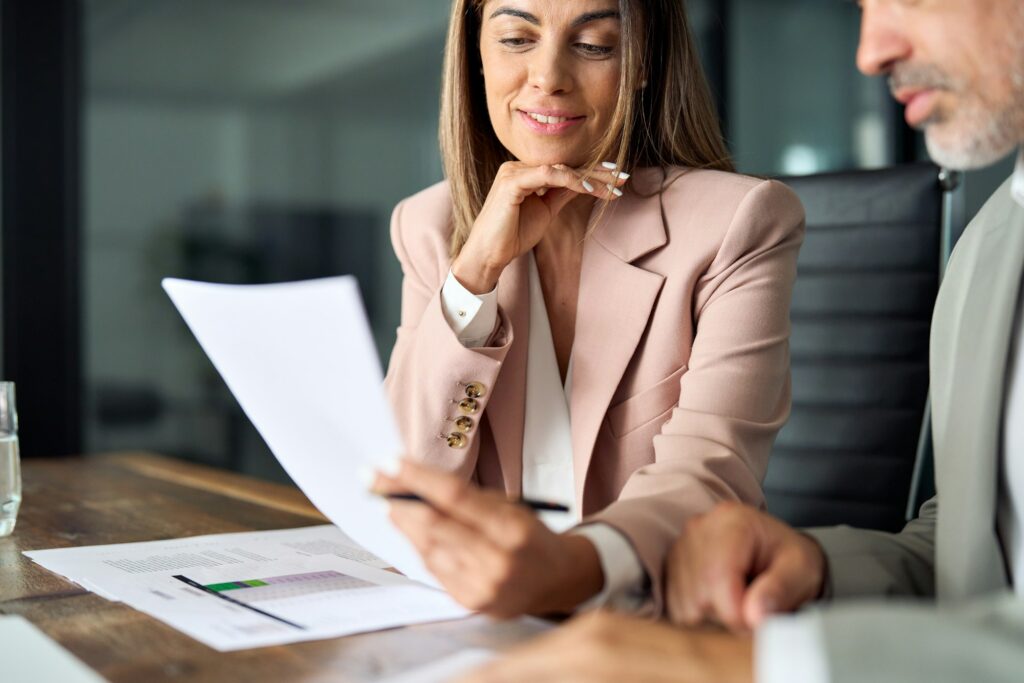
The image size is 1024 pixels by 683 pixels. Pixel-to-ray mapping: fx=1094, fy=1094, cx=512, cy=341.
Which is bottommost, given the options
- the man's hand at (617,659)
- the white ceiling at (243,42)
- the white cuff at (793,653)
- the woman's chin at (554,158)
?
the man's hand at (617,659)

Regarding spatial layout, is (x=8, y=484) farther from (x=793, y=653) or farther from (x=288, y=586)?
(x=793, y=653)

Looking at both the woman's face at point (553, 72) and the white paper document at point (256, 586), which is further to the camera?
the woman's face at point (553, 72)

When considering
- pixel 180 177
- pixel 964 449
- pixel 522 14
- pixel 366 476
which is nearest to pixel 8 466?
pixel 366 476

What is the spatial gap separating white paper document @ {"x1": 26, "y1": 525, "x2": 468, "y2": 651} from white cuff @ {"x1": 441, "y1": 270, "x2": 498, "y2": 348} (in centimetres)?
32

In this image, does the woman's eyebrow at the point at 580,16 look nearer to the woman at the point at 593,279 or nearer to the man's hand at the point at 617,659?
the woman at the point at 593,279

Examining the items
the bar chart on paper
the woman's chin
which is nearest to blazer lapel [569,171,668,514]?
the woman's chin

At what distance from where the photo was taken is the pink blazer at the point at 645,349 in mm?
1372

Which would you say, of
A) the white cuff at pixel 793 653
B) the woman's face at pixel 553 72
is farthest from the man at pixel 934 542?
the woman's face at pixel 553 72

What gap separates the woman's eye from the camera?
1.56 m

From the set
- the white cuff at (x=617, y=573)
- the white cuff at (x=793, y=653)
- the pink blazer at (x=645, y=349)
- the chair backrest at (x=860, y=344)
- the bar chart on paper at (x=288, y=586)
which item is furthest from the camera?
the chair backrest at (x=860, y=344)

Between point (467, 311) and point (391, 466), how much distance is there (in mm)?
682

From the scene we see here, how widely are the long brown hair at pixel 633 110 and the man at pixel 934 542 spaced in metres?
0.57

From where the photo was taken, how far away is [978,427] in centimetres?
101

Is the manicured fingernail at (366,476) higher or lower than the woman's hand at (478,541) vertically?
higher
